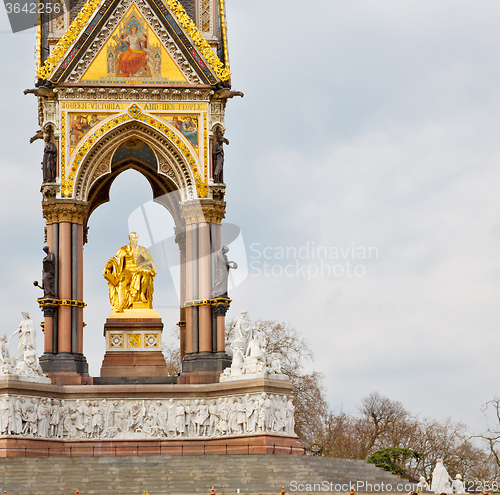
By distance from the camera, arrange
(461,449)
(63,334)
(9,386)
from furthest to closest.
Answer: (461,449)
(63,334)
(9,386)

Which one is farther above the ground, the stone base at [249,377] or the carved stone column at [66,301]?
the carved stone column at [66,301]

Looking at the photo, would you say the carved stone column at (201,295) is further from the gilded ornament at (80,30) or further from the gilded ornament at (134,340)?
the gilded ornament at (80,30)

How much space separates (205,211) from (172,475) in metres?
10.8

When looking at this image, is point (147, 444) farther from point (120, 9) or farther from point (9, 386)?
point (120, 9)

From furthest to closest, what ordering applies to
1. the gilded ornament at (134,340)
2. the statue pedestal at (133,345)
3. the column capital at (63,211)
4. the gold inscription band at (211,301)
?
the gilded ornament at (134,340) < the statue pedestal at (133,345) < the column capital at (63,211) < the gold inscription band at (211,301)

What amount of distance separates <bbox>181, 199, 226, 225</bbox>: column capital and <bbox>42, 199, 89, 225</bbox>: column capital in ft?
12.0

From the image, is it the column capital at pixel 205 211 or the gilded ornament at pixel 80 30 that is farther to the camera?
the gilded ornament at pixel 80 30

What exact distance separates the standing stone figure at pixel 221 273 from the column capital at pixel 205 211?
1216 mm

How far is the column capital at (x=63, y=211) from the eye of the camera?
41.6 m

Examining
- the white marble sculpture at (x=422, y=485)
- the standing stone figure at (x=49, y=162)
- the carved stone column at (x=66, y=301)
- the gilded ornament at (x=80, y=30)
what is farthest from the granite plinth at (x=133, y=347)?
the white marble sculpture at (x=422, y=485)

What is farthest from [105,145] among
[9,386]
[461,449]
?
[461,449]

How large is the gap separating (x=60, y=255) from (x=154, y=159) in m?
6.08

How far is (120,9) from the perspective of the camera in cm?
4344

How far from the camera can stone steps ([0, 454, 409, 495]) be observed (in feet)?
110
